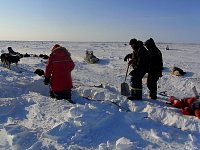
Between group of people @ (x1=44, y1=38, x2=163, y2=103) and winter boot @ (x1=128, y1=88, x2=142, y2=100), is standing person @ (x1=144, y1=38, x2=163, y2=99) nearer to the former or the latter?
group of people @ (x1=44, y1=38, x2=163, y2=103)

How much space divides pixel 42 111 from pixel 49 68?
1.75m

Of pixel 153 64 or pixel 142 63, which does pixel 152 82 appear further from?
pixel 142 63

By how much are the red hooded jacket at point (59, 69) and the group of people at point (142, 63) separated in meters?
1.64

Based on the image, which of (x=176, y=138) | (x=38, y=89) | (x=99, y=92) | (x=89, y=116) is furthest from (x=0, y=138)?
(x=38, y=89)

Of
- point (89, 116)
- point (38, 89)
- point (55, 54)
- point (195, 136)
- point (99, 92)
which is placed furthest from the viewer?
point (38, 89)

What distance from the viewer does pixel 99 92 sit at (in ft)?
32.0

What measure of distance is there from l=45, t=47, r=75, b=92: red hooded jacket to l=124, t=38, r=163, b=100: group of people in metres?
1.64

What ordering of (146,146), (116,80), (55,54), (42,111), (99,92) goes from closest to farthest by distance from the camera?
(146,146), (42,111), (55,54), (99,92), (116,80)

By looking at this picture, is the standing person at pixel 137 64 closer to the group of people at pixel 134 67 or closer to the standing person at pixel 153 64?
the group of people at pixel 134 67

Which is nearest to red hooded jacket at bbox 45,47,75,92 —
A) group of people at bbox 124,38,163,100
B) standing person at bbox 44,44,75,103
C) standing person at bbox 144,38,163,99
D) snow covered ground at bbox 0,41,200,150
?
standing person at bbox 44,44,75,103

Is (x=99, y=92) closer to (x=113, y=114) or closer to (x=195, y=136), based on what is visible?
(x=113, y=114)

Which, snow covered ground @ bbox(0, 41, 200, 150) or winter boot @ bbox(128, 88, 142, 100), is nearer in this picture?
snow covered ground @ bbox(0, 41, 200, 150)

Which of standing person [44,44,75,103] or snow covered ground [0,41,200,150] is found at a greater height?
standing person [44,44,75,103]

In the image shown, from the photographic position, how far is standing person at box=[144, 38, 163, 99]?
30.0 ft
